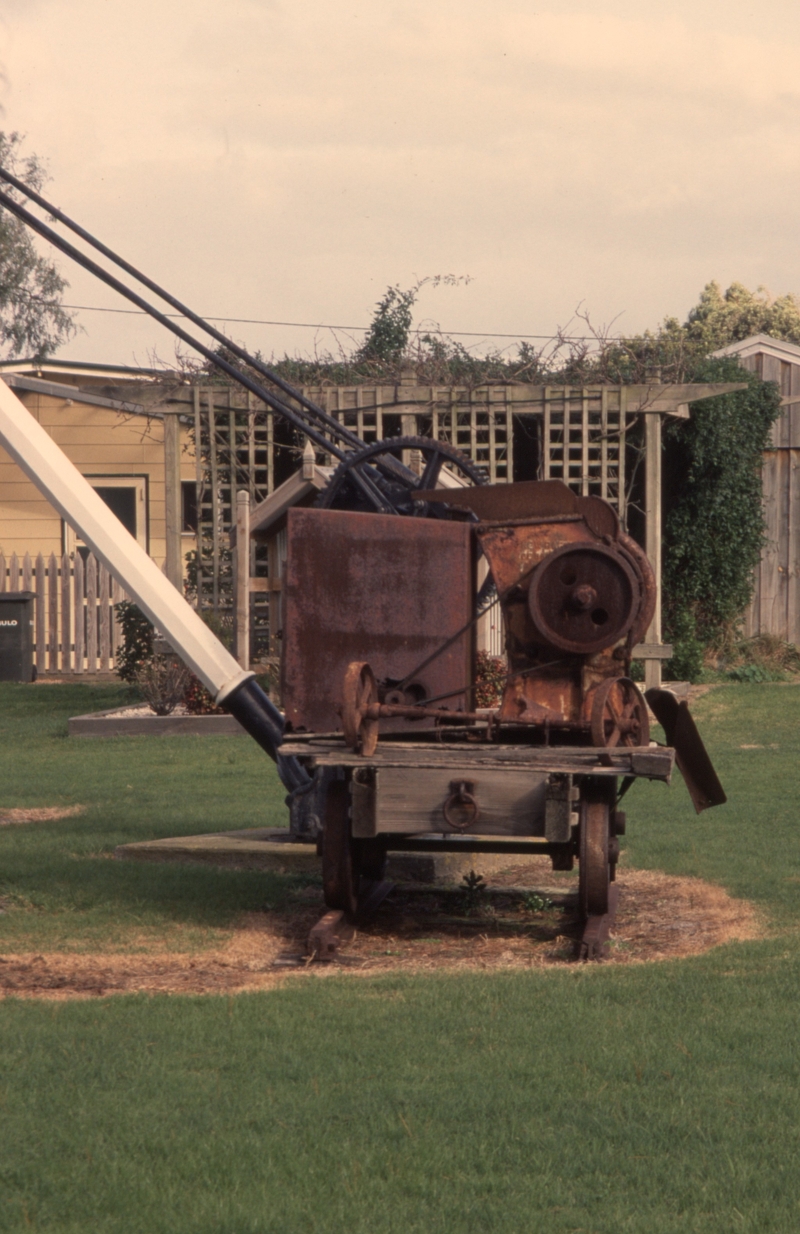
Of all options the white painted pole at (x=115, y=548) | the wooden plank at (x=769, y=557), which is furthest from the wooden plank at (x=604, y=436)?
the white painted pole at (x=115, y=548)

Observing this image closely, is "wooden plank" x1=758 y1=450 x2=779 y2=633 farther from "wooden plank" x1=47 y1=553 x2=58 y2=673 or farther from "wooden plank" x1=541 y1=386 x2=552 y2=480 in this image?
"wooden plank" x1=47 y1=553 x2=58 y2=673

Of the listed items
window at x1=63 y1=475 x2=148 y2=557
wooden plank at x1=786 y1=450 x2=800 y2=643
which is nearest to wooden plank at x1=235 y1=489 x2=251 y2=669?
wooden plank at x1=786 y1=450 x2=800 y2=643

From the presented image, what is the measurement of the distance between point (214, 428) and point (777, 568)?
8535mm

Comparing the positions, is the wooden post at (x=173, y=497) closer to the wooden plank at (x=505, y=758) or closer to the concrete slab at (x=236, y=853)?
the concrete slab at (x=236, y=853)

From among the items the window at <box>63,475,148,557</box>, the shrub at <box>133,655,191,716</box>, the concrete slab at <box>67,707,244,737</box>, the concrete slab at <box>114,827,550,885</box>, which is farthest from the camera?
the window at <box>63,475,148,557</box>

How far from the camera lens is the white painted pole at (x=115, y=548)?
7984mm

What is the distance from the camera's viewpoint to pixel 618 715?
7211 mm

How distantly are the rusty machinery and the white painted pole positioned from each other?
29.1 inches

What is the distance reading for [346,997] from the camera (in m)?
5.98

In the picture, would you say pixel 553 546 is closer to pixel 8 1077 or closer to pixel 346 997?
pixel 346 997

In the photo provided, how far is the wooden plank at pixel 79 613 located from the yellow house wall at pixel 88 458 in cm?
219

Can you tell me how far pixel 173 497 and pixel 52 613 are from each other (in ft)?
21.2

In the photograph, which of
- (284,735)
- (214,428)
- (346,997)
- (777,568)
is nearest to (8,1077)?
(346,997)

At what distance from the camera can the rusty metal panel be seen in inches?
287
